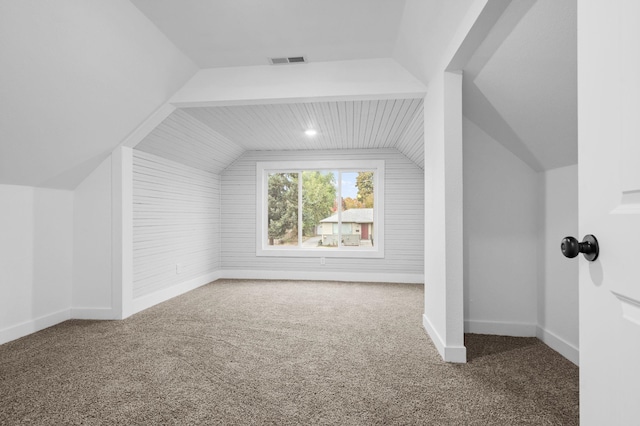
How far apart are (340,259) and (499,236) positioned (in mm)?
2926

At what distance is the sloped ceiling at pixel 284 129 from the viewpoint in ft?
11.5

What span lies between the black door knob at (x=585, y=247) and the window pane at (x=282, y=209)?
504cm

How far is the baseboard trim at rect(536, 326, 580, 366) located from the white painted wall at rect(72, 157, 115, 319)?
395 cm

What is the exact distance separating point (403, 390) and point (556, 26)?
204cm

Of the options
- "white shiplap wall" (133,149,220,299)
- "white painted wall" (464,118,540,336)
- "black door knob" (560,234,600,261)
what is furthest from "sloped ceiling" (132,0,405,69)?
"black door knob" (560,234,600,261)

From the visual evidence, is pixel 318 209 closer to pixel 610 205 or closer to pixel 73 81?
pixel 73 81

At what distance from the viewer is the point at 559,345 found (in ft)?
7.86

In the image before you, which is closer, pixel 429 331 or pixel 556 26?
pixel 556 26

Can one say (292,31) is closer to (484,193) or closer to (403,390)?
(484,193)

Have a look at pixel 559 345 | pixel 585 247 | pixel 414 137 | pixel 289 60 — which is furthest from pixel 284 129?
pixel 585 247

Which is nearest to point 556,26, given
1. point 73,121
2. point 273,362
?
point 273,362

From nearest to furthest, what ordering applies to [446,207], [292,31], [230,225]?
[446,207] → [292,31] → [230,225]

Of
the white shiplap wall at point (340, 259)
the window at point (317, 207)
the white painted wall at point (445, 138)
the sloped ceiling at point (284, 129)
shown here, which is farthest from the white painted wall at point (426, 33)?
the window at point (317, 207)

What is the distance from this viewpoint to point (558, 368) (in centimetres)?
215
